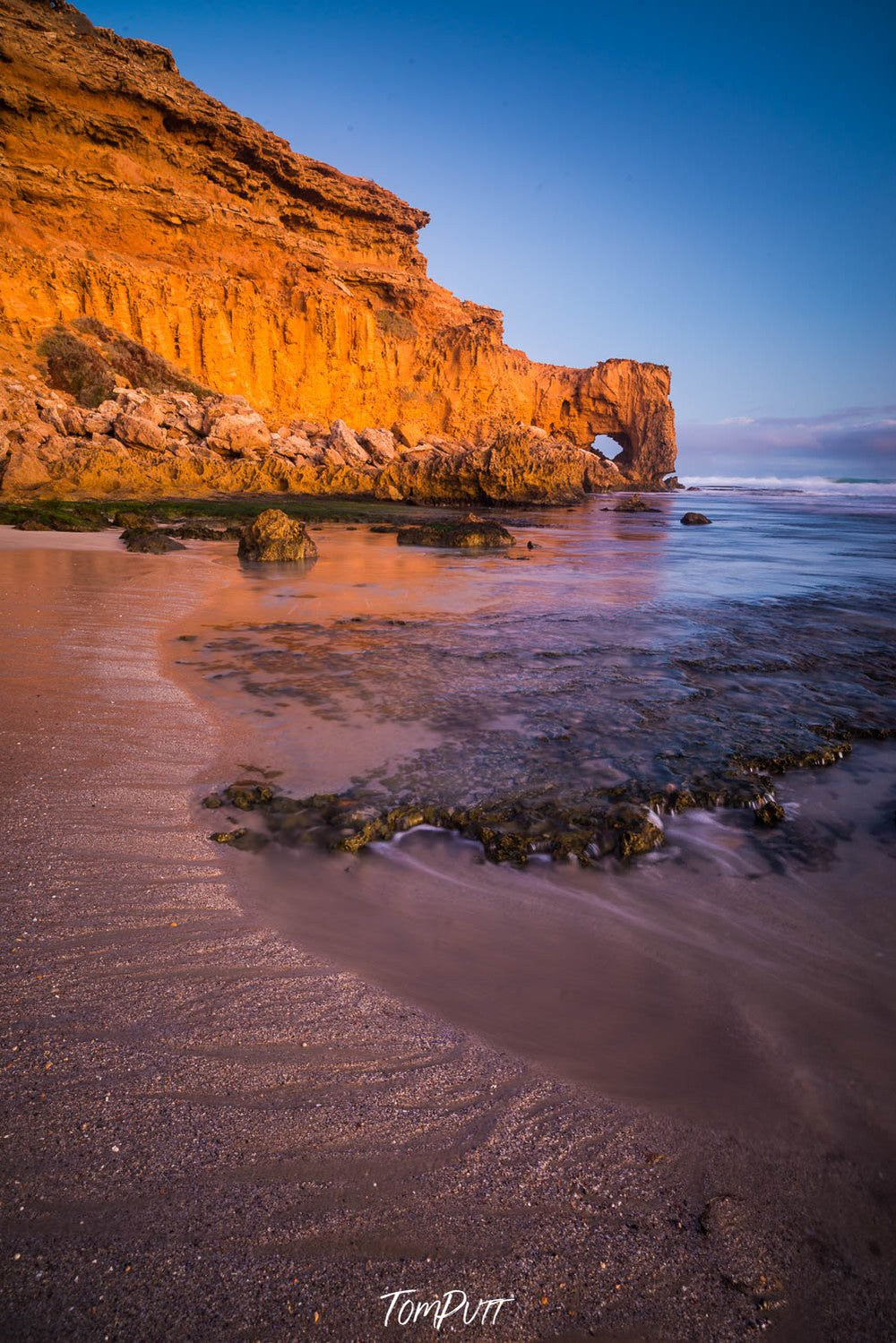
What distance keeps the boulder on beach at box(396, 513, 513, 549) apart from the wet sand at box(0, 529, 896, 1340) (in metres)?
10.7

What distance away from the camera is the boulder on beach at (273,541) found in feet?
30.3

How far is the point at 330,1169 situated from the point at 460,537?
451 inches

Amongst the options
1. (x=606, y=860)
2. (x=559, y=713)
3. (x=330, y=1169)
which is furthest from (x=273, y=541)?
(x=330, y=1169)

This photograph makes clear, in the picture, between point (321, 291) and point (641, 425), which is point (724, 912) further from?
point (641, 425)

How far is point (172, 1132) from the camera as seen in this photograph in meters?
1.17

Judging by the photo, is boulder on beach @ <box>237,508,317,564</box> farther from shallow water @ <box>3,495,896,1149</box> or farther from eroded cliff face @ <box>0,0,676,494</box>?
eroded cliff face @ <box>0,0,676,494</box>

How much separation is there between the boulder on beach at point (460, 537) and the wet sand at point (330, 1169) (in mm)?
10716

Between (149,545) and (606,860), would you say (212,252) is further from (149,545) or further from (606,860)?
(606,860)

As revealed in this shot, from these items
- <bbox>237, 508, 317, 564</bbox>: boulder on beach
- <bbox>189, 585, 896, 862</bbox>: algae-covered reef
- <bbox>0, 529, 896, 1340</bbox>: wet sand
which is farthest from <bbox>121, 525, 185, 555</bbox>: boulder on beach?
<bbox>0, 529, 896, 1340</bbox>: wet sand

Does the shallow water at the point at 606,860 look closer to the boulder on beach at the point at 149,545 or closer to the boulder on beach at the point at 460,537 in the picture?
the boulder on beach at the point at 149,545

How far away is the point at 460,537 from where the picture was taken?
475 inches

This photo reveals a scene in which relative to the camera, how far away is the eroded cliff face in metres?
25.7

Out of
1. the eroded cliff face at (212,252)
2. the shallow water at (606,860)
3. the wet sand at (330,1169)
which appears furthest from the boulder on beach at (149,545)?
the eroded cliff face at (212,252)

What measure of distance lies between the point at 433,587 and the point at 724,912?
5.97 metres
